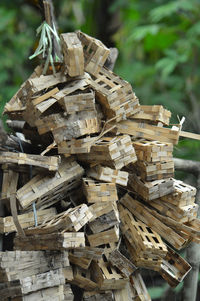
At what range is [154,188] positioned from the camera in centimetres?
206

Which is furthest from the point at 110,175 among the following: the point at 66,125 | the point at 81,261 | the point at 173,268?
the point at 173,268

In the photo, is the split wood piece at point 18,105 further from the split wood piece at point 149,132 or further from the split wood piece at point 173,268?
the split wood piece at point 173,268

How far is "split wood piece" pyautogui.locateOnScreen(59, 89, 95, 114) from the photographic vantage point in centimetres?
188

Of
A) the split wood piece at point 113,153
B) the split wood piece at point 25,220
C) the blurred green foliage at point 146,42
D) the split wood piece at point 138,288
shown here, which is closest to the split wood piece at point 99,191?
the split wood piece at point 113,153

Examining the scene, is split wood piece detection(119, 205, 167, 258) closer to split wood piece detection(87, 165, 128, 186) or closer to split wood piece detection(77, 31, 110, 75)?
split wood piece detection(87, 165, 128, 186)

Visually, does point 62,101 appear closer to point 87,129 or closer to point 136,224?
point 87,129

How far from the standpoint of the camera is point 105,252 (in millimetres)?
2020

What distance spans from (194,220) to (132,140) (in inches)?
21.3

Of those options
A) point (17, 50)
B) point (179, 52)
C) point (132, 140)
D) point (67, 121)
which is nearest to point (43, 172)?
point (67, 121)

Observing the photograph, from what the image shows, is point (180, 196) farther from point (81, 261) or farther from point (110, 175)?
point (81, 261)

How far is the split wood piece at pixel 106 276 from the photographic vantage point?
2.03 meters

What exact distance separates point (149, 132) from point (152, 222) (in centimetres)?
47

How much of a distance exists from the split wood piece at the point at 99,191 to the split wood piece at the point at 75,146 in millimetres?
158

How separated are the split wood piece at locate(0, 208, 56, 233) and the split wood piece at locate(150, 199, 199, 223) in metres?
0.57
